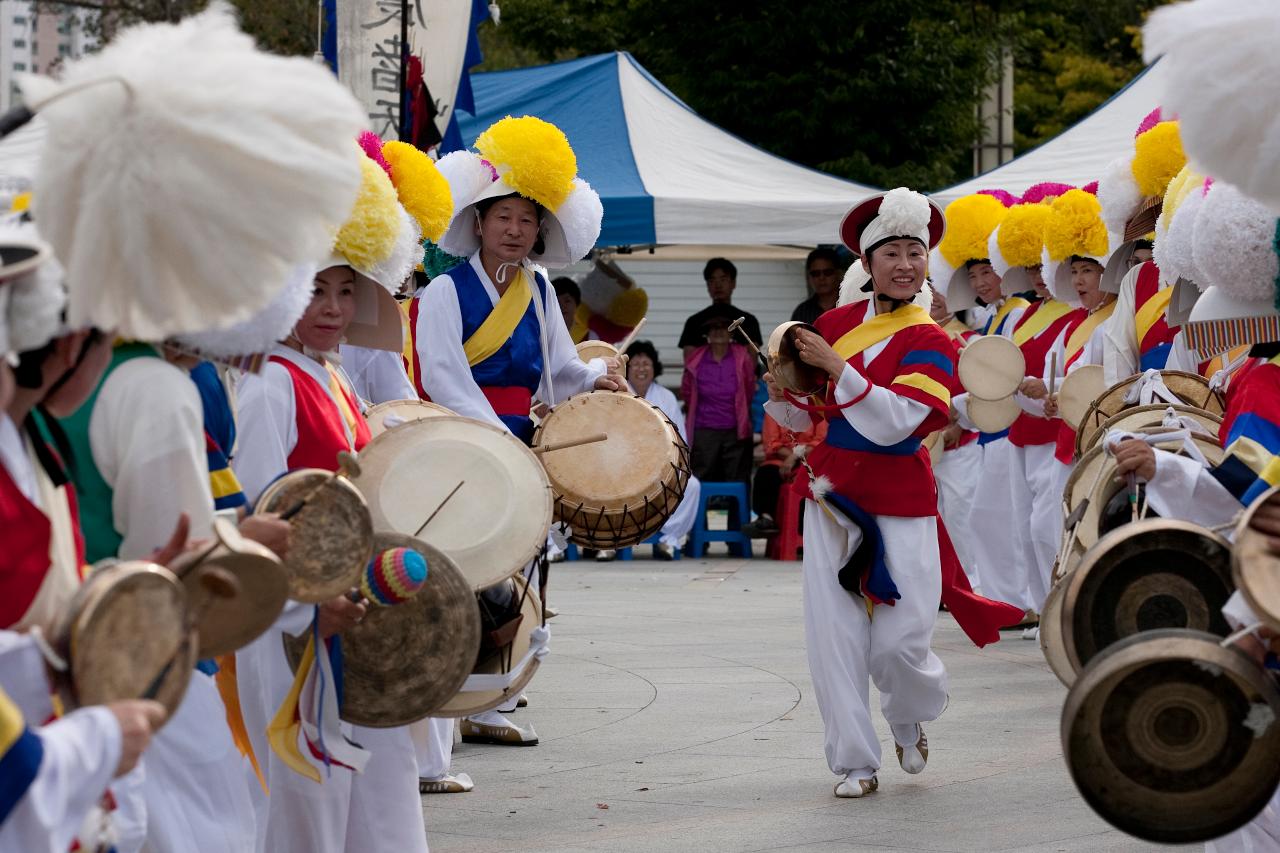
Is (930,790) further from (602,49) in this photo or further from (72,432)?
(602,49)

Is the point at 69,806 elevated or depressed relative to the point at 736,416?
elevated

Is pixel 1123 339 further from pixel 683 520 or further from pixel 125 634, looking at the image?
pixel 683 520

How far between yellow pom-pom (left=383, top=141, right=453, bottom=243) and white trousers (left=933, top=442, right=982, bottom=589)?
6518 millimetres

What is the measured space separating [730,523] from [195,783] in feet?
40.6

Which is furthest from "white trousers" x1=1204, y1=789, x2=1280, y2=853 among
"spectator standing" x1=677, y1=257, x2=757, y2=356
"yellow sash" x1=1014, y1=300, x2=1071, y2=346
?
"spectator standing" x1=677, y1=257, x2=757, y2=356

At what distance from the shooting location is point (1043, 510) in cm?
1062

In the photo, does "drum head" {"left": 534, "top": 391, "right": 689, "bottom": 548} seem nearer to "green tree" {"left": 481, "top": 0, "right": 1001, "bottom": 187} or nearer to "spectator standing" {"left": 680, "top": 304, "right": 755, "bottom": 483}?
"spectator standing" {"left": 680, "top": 304, "right": 755, "bottom": 483}

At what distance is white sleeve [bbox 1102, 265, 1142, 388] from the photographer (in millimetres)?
8422

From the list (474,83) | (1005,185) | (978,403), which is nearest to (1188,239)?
(978,403)

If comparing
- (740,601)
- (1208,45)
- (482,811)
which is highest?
(1208,45)

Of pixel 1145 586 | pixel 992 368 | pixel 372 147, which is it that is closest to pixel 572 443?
pixel 372 147

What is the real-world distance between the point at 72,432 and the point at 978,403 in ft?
25.4

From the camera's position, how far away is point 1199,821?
3410 mm

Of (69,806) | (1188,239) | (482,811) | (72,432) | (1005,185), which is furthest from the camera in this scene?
(1005,185)
